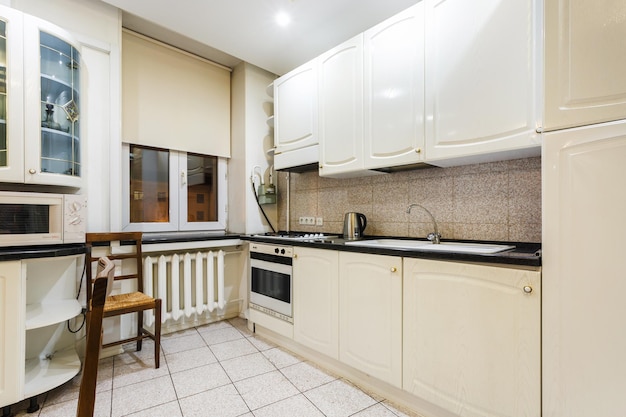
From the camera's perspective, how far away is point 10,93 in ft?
5.85

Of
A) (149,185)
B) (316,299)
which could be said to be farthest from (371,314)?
(149,185)

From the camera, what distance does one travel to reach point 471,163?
1.97m

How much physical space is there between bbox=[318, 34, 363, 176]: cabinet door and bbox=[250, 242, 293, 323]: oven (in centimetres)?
76

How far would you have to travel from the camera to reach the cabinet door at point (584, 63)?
1.14 m

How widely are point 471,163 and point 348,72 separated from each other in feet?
3.50

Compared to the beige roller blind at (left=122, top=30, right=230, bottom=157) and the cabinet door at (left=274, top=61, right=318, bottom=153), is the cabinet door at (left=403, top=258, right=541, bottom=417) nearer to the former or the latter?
the cabinet door at (left=274, top=61, right=318, bottom=153)

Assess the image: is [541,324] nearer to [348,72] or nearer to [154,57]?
[348,72]

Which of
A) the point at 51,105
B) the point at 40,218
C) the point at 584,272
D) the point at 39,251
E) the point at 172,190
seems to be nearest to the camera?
the point at 584,272

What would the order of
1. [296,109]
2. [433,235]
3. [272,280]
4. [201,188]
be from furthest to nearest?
1. [201,188]
2. [296,109]
3. [272,280]
4. [433,235]

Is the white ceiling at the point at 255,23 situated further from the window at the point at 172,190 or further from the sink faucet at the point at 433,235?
the sink faucet at the point at 433,235

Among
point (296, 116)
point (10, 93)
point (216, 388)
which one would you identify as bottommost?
point (216, 388)

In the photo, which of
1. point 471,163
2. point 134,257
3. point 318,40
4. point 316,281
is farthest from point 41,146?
point 471,163

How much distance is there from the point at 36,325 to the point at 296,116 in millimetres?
2206

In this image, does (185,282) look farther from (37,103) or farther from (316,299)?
(37,103)
